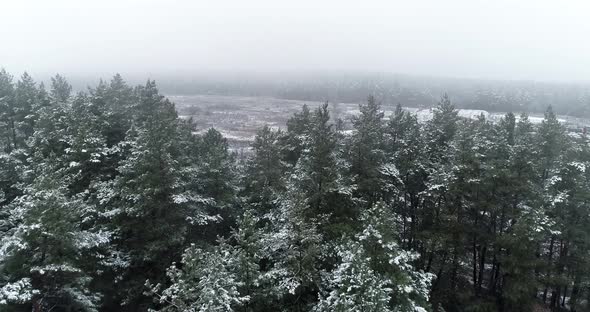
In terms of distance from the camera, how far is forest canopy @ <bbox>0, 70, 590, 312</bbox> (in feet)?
48.7

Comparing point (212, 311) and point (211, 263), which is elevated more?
point (211, 263)

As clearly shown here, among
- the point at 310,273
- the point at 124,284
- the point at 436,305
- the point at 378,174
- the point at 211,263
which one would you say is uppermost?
the point at 378,174

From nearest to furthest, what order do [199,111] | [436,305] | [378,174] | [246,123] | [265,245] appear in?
[265,245], [378,174], [436,305], [246,123], [199,111]

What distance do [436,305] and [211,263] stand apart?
17119mm

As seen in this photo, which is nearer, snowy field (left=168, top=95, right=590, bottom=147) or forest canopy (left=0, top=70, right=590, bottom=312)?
forest canopy (left=0, top=70, right=590, bottom=312)

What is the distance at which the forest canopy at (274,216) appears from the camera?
48.7ft

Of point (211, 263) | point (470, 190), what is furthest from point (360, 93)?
point (211, 263)

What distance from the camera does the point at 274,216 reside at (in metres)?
21.6

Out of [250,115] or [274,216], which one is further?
[250,115]

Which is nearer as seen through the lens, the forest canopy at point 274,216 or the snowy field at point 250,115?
the forest canopy at point 274,216

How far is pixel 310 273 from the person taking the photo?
52.2 ft

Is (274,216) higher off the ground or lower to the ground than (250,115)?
higher

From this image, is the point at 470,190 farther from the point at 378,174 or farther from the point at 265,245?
the point at 265,245

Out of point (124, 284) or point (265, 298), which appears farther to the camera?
point (124, 284)
